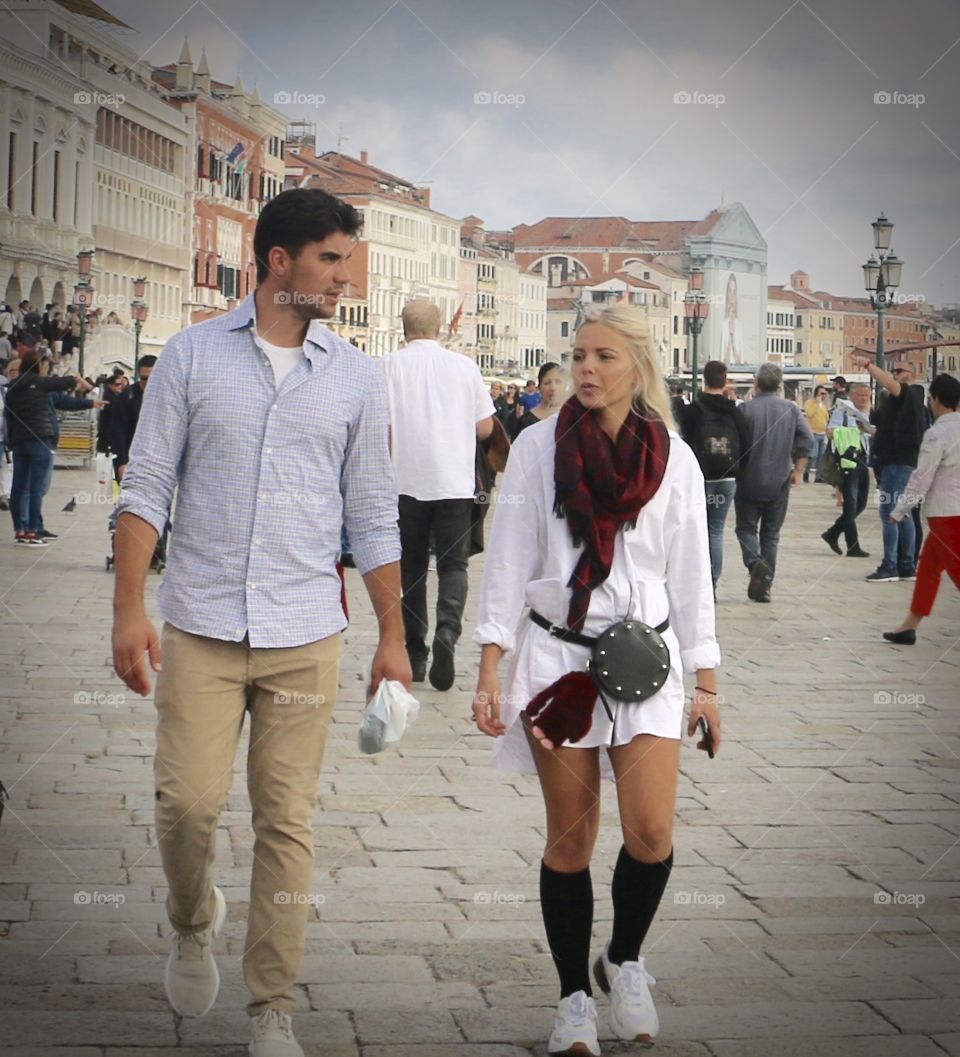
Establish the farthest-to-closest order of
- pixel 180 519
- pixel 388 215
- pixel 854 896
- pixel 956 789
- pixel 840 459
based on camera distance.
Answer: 1. pixel 388 215
2. pixel 840 459
3. pixel 956 789
4. pixel 854 896
5. pixel 180 519

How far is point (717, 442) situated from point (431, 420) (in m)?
5.42

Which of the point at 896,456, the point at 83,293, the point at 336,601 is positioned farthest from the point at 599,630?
the point at 83,293

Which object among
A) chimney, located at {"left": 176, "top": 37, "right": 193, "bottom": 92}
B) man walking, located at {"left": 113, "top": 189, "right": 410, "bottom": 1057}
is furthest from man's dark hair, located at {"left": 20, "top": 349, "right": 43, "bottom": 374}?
chimney, located at {"left": 176, "top": 37, "right": 193, "bottom": 92}

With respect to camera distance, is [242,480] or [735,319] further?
[735,319]

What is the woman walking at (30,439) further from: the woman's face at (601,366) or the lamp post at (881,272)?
the woman's face at (601,366)

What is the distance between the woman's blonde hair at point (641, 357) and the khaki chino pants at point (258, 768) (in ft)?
3.02

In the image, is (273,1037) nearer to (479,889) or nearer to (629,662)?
(629,662)

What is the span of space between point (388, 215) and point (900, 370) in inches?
2828

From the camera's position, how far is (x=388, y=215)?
88188 mm

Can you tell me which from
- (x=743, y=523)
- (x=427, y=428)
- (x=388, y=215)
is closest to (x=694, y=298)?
(x=743, y=523)

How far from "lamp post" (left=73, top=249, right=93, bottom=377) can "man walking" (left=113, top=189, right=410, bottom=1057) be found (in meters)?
33.4

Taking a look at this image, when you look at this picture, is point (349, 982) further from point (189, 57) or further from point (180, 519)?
point (189, 57)

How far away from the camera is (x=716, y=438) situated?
562 inches

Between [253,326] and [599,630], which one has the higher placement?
[253,326]
